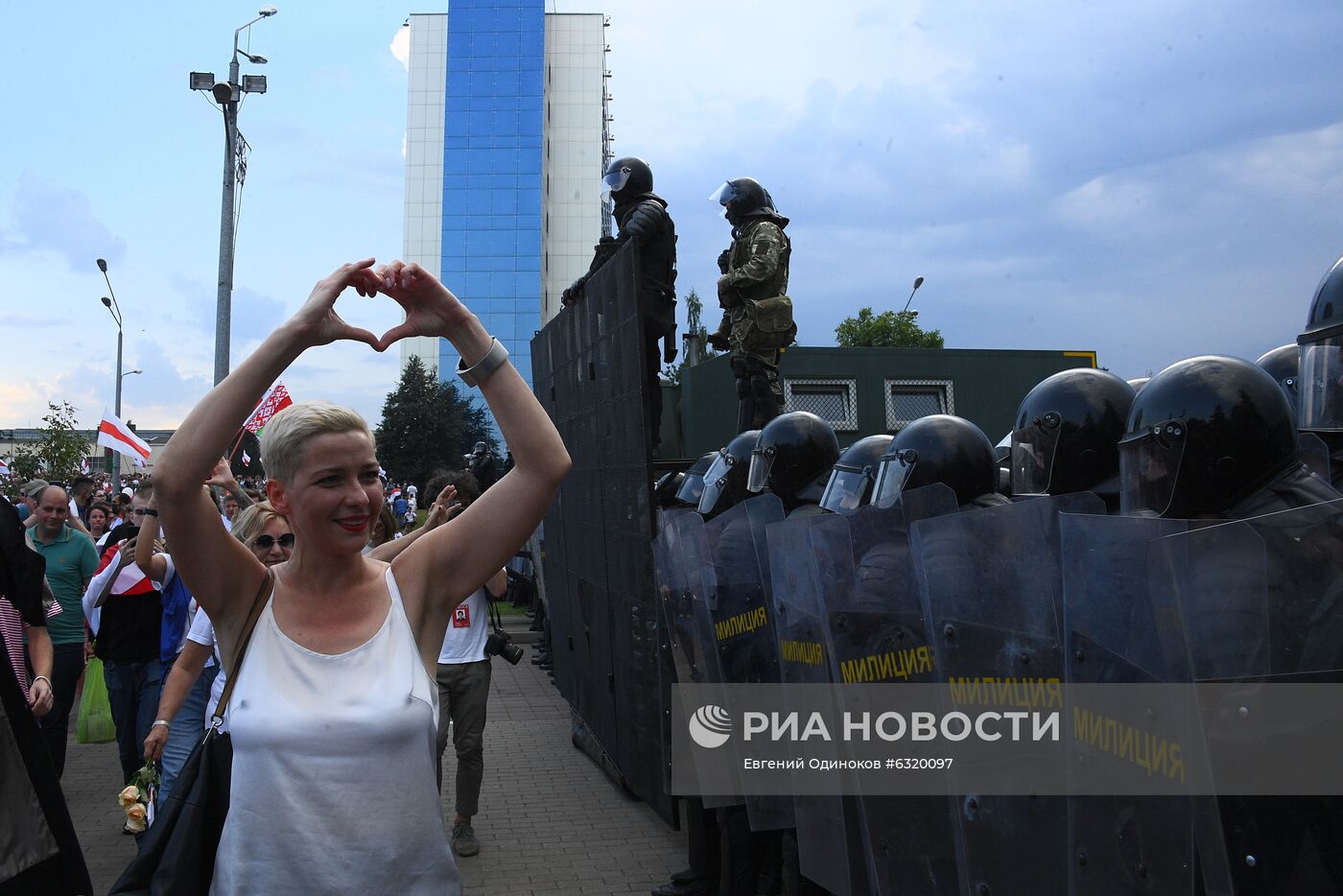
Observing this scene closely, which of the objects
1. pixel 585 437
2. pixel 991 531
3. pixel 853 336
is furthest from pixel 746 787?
pixel 853 336

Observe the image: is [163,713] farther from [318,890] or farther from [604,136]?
[604,136]

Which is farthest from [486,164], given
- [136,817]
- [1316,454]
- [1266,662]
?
[1266,662]

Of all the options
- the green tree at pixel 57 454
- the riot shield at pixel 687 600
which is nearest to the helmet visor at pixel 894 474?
the riot shield at pixel 687 600

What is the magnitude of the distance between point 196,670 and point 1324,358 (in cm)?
438

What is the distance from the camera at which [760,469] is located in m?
6.30

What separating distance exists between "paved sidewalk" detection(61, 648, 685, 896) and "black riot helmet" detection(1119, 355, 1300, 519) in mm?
3762

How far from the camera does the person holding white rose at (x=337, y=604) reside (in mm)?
2125

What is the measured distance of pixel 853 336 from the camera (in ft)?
177

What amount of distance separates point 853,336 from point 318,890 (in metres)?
53.0

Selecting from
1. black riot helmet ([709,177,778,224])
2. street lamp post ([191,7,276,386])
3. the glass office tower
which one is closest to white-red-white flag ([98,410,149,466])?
street lamp post ([191,7,276,386])

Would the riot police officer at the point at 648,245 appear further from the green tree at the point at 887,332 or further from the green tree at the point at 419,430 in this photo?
the green tree at the point at 419,430

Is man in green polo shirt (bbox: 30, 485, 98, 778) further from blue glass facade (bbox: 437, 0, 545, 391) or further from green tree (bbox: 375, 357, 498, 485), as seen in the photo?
blue glass facade (bbox: 437, 0, 545, 391)

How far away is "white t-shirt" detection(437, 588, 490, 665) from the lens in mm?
6855

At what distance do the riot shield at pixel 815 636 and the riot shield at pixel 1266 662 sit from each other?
1.60 m
